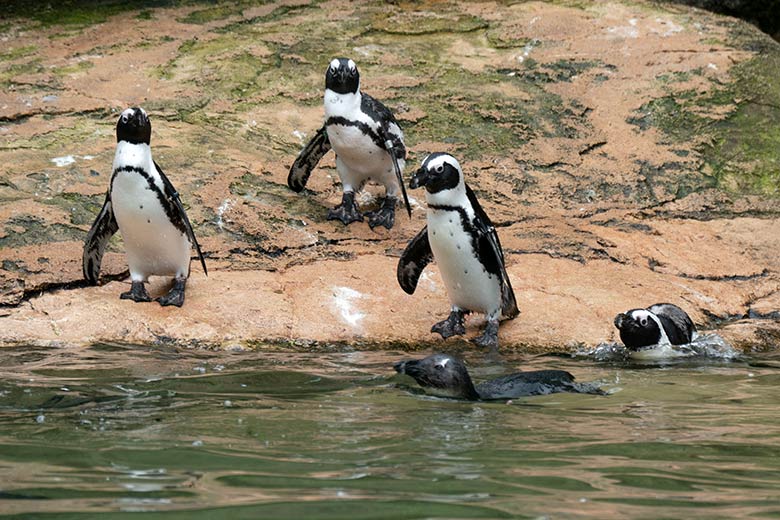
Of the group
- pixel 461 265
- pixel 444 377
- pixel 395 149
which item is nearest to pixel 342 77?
pixel 395 149

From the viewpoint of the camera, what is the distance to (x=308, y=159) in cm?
691

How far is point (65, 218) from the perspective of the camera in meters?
6.33

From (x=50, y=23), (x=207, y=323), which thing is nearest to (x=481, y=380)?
(x=207, y=323)

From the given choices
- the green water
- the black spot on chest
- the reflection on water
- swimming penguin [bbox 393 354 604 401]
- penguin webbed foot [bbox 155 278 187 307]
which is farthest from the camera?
penguin webbed foot [bbox 155 278 187 307]

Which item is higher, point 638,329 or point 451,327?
point 638,329

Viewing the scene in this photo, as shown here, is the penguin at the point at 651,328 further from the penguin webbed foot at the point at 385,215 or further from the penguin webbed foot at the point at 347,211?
the penguin webbed foot at the point at 347,211

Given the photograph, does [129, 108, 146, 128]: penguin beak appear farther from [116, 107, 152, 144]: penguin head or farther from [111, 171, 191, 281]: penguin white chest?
[111, 171, 191, 281]: penguin white chest

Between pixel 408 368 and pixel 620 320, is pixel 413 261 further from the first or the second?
pixel 408 368

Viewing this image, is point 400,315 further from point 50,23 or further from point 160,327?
point 50,23

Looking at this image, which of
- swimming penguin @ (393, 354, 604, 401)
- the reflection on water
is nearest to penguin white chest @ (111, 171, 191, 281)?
swimming penguin @ (393, 354, 604, 401)

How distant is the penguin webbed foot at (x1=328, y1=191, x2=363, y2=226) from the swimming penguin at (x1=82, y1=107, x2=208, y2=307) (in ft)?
4.01

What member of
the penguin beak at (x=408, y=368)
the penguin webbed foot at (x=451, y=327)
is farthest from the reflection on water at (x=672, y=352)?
the penguin beak at (x=408, y=368)

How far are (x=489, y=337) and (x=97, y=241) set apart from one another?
81.6 inches

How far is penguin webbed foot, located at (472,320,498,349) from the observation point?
5.68 m
